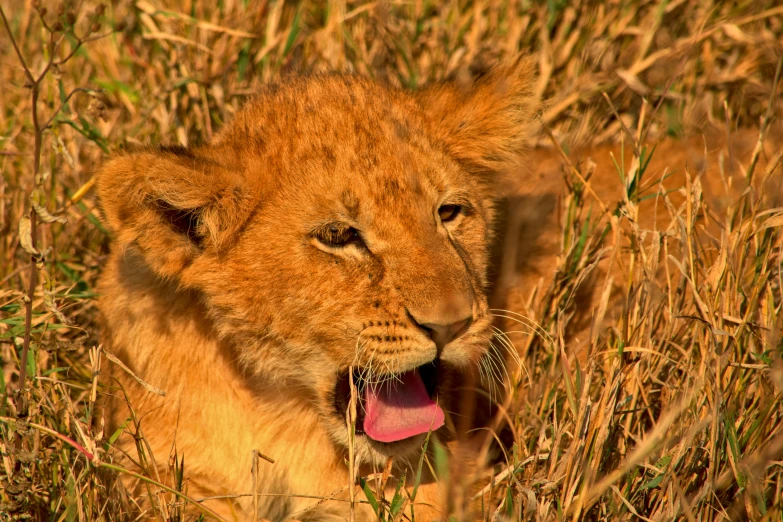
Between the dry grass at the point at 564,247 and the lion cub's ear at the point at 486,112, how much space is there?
40 cm

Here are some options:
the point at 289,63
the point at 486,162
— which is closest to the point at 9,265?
the point at 289,63

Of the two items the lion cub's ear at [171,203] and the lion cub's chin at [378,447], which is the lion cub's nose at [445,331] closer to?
the lion cub's chin at [378,447]

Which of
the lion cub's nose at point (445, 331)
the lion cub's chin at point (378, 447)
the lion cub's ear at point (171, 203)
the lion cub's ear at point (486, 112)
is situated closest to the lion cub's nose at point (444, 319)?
the lion cub's nose at point (445, 331)

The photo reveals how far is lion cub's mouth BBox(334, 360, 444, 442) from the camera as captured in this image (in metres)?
2.60

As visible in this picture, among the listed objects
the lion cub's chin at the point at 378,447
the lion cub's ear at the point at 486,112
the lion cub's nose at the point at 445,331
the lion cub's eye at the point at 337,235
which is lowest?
the lion cub's chin at the point at 378,447

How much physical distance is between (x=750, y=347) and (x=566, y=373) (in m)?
0.58

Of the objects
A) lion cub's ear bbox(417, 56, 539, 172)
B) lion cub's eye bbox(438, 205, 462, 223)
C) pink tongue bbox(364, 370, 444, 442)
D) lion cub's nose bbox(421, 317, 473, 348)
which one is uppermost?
lion cub's ear bbox(417, 56, 539, 172)

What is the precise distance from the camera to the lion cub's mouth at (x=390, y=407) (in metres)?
2.60

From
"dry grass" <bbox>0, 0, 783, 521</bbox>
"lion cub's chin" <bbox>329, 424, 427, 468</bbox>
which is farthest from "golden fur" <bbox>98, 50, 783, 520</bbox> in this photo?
"dry grass" <bbox>0, 0, 783, 521</bbox>

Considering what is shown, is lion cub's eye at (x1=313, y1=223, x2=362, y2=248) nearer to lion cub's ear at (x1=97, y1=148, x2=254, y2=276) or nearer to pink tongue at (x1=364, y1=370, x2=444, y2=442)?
lion cub's ear at (x1=97, y1=148, x2=254, y2=276)

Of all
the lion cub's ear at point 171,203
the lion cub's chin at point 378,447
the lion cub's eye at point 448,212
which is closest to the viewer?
the lion cub's ear at point 171,203

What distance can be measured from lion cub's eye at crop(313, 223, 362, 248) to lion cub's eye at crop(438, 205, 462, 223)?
1.08 ft

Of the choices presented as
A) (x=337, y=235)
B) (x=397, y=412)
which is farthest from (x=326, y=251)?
(x=397, y=412)

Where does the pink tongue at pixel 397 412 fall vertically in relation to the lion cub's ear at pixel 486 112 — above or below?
below
